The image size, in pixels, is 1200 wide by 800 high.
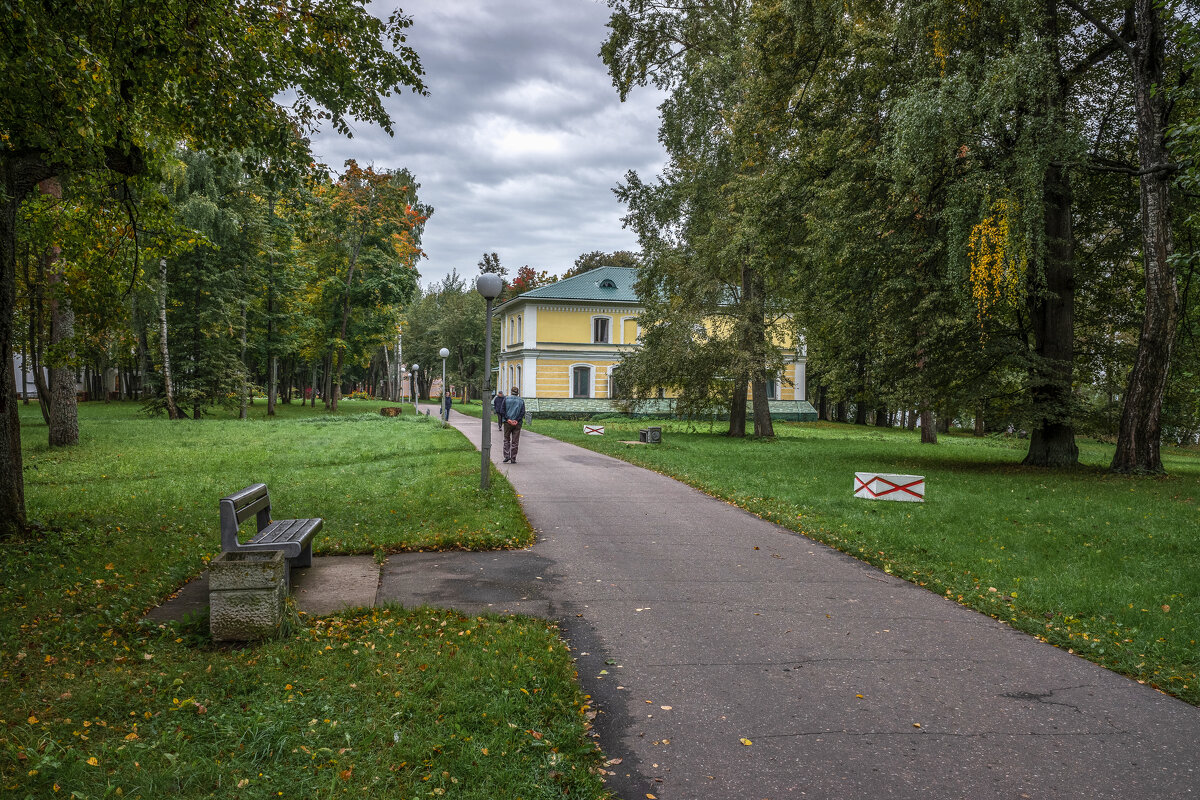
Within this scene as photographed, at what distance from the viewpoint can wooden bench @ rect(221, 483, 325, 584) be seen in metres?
5.39

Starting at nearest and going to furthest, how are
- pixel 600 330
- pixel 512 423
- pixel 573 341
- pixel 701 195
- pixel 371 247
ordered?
pixel 512 423, pixel 701 195, pixel 371 247, pixel 573 341, pixel 600 330

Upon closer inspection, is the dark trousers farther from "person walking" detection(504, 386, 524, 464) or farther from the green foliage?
the green foliage

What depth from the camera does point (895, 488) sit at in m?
11.9

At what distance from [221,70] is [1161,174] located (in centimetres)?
1622

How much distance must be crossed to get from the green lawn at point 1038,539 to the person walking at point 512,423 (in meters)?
3.40

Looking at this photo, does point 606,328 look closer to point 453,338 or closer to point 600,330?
point 600,330

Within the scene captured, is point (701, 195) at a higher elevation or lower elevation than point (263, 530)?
higher

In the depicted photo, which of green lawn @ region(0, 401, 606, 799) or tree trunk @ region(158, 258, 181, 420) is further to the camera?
tree trunk @ region(158, 258, 181, 420)

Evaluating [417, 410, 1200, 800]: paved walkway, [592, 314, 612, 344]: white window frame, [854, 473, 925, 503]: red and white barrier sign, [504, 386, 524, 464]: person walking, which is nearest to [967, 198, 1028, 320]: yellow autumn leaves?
[854, 473, 925, 503]: red and white barrier sign

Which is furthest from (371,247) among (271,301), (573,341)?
(573,341)

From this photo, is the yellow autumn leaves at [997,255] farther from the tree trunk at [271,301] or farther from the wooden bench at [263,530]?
the tree trunk at [271,301]

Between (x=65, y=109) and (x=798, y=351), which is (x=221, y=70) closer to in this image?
(x=65, y=109)

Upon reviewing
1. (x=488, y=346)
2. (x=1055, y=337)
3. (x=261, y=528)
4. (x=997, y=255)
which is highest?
(x=997, y=255)

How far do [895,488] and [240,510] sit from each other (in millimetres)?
9898
